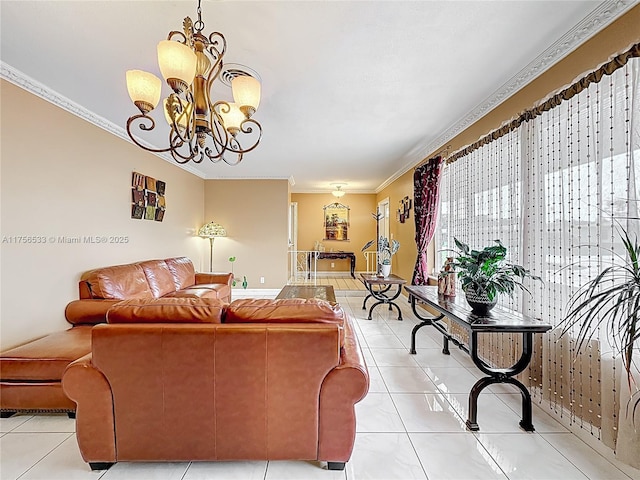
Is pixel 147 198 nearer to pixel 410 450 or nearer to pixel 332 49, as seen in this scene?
pixel 332 49

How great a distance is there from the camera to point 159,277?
414 centimetres

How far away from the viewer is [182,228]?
5.71m

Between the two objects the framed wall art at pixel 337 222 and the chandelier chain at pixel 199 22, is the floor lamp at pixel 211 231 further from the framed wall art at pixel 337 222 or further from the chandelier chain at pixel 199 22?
the chandelier chain at pixel 199 22

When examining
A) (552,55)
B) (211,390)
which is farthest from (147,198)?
(552,55)

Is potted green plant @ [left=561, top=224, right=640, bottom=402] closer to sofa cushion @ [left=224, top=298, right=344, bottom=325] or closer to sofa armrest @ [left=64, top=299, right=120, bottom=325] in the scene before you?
sofa cushion @ [left=224, top=298, right=344, bottom=325]

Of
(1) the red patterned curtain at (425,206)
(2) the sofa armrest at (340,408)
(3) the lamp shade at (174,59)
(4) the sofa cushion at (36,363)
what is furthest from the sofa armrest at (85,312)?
(1) the red patterned curtain at (425,206)

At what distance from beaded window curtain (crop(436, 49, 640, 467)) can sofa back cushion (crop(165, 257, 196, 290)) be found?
414 centimetres

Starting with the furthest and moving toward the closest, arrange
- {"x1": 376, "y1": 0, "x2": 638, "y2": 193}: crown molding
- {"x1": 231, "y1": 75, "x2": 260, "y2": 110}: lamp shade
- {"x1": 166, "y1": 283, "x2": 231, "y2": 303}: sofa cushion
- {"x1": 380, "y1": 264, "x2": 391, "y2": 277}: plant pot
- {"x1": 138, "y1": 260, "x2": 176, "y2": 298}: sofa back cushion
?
1. {"x1": 380, "y1": 264, "x2": 391, "y2": 277}: plant pot
2. {"x1": 166, "y1": 283, "x2": 231, "y2": 303}: sofa cushion
3. {"x1": 138, "y1": 260, "x2": 176, "y2": 298}: sofa back cushion
4. {"x1": 231, "y1": 75, "x2": 260, "y2": 110}: lamp shade
5. {"x1": 376, "y1": 0, "x2": 638, "y2": 193}: crown molding

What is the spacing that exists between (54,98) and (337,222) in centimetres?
709

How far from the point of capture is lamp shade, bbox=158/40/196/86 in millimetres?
1643

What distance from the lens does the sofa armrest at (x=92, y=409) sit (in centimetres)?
160

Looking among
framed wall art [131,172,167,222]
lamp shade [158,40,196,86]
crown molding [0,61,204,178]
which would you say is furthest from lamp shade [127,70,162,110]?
framed wall art [131,172,167,222]

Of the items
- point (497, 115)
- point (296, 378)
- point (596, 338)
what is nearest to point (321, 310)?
point (296, 378)

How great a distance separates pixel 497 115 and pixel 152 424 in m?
3.72
